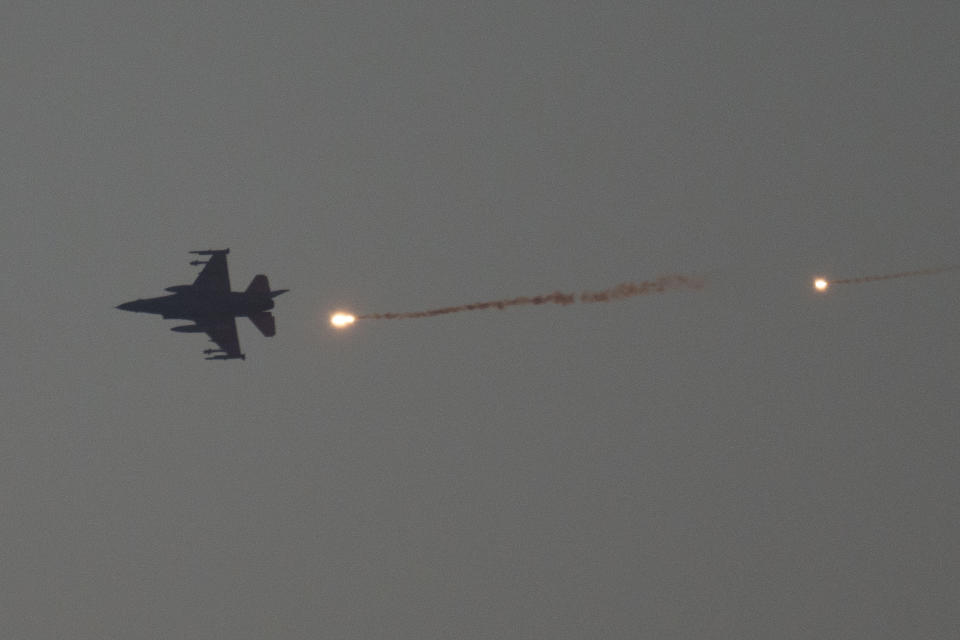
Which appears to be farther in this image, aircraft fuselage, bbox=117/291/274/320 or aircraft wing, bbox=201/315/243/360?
aircraft wing, bbox=201/315/243/360

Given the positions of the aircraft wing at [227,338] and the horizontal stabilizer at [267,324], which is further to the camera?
the aircraft wing at [227,338]

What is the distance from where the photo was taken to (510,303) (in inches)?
6939

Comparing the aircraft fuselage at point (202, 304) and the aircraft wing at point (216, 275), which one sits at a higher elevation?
the aircraft wing at point (216, 275)

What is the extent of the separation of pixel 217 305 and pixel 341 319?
29.8 ft

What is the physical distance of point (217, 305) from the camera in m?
178

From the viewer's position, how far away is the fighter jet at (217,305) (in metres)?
177

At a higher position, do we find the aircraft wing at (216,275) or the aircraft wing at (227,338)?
the aircraft wing at (216,275)

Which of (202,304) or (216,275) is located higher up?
(216,275)

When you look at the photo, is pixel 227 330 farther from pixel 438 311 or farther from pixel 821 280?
pixel 821 280

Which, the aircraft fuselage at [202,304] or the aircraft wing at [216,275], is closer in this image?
the aircraft fuselage at [202,304]

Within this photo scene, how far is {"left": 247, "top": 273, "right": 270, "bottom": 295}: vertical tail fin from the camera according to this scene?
177413mm

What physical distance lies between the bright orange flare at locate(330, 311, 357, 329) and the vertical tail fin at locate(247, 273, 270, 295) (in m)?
5.57

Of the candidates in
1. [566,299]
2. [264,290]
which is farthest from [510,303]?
[264,290]

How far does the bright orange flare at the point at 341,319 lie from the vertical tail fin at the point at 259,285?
5570 millimetres
